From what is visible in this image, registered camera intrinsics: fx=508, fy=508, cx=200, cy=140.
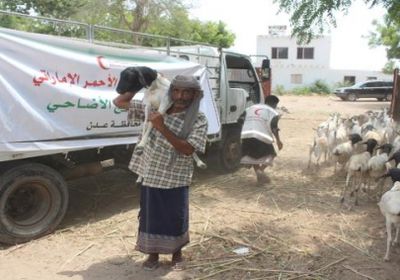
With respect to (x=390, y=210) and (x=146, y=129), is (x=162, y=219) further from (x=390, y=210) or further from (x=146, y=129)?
(x=390, y=210)

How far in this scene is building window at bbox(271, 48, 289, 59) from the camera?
50.2 meters

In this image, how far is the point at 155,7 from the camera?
20.3 meters

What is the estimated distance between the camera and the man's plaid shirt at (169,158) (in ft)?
13.9

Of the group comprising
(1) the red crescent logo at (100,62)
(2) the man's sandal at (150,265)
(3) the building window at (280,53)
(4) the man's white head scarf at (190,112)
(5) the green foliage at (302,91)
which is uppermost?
(3) the building window at (280,53)

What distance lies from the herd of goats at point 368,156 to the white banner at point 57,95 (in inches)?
125

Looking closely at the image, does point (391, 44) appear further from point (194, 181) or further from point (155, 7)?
point (194, 181)

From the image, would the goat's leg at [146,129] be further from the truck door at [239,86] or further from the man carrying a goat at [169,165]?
the truck door at [239,86]

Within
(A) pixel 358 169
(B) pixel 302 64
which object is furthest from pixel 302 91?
(A) pixel 358 169

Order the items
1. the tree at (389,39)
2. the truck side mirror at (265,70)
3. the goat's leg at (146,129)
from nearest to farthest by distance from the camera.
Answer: the goat's leg at (146,129)
the truck side mirror at (265,70)
the tree at (389,39)

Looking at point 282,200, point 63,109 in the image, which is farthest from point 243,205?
point 63,109

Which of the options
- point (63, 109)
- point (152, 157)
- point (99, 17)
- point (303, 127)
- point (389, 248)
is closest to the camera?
point (152, 157)

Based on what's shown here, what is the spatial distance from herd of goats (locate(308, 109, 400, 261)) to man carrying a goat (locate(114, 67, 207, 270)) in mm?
2063

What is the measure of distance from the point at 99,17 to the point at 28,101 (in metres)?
15.6

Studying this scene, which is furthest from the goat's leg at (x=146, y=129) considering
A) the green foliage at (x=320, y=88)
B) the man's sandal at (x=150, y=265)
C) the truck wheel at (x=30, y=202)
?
the green foliage at (x=320, y=88)
